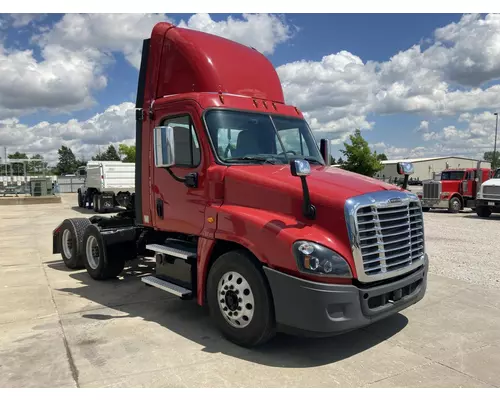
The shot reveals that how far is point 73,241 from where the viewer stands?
813 centimetres

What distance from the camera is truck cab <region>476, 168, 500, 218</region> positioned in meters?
18.3

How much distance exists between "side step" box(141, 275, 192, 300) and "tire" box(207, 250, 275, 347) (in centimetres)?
37

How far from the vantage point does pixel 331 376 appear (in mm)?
3875

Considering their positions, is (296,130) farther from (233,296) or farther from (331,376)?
(331,376)

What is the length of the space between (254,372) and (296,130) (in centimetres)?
321

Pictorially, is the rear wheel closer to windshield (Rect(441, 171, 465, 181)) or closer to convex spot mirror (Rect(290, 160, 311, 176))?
windshield (Rect(441, 171, 465, 181))

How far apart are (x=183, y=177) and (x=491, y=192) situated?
17345mm

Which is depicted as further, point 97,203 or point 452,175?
point 97,203

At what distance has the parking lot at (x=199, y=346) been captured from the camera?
384 cm

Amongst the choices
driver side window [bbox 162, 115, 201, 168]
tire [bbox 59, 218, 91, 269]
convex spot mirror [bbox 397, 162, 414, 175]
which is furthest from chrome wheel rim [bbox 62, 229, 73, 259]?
convex spot mirror [bbox 397, 162, 414, 175]

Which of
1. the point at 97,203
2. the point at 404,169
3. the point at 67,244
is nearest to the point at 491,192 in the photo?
the point at 404,169

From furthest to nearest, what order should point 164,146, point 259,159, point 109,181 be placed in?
point 109,181, point 259,159, point 164,146

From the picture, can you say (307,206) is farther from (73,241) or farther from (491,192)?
(491,192)

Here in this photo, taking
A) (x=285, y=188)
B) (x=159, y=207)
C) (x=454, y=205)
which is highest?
(x=285, y=188)
